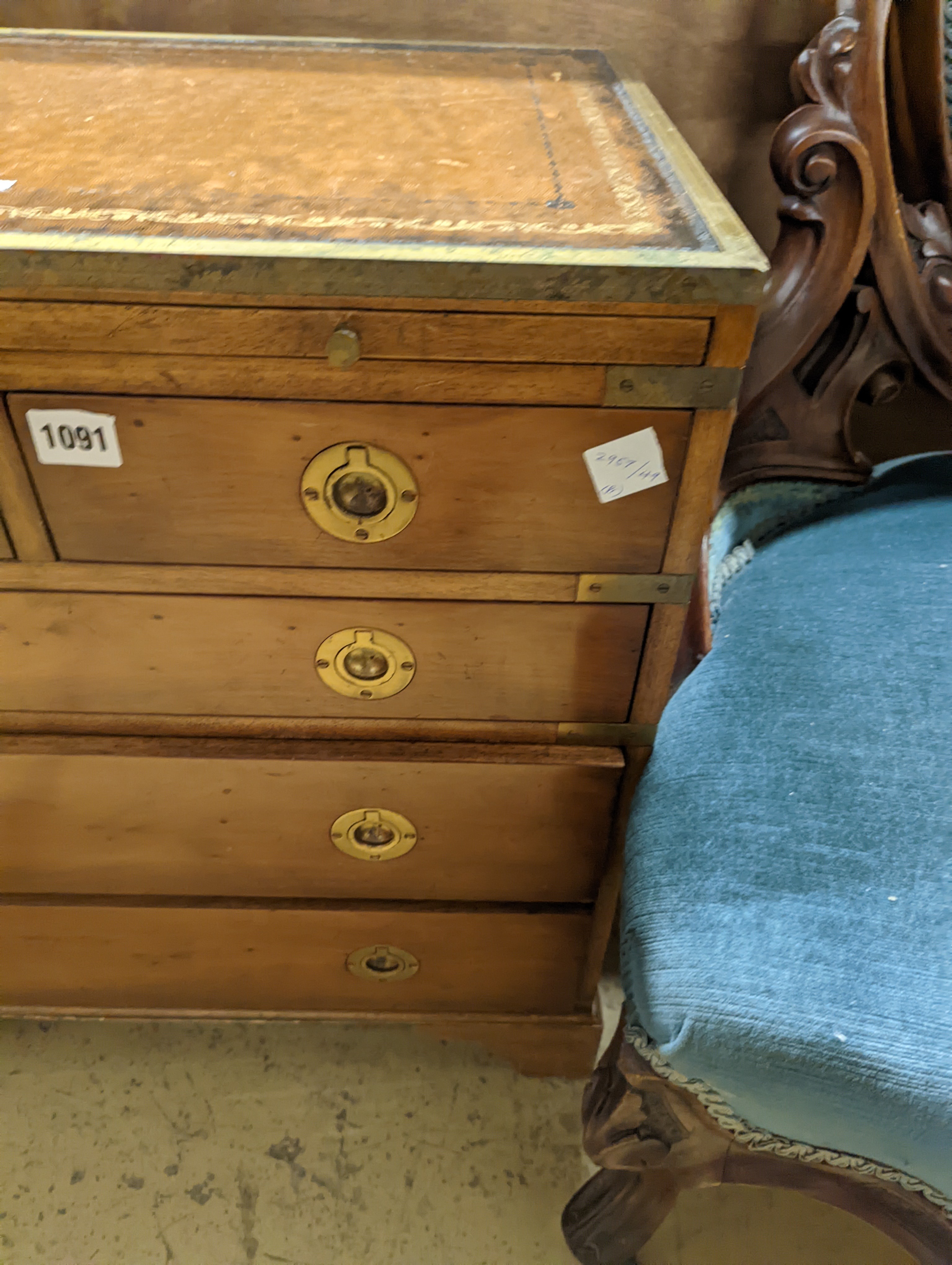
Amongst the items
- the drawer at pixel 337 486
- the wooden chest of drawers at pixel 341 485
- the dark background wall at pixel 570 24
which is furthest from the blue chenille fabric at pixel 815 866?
the dark background wall at pixel 570 24

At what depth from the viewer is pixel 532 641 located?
27.6 inches

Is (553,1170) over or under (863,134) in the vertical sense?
under

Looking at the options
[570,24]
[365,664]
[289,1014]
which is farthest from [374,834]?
[570,24]

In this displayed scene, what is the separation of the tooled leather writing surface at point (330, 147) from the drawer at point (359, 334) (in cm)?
4

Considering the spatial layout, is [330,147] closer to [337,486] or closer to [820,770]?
[337,486]

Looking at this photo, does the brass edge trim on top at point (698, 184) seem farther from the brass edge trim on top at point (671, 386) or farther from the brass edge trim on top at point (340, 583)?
the brass edge trim on top at point (340, 583)

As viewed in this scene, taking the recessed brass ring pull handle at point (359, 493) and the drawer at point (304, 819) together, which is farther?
the drawer at point (304, 819)

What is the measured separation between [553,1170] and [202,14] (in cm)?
133

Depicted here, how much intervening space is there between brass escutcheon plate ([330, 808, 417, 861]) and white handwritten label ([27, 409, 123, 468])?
0.39 m

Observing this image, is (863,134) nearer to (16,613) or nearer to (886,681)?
(886,681)

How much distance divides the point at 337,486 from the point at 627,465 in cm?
20

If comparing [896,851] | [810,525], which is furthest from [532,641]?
[810,525]

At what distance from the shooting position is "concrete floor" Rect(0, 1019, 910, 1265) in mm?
962

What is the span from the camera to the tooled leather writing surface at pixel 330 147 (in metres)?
0.56
